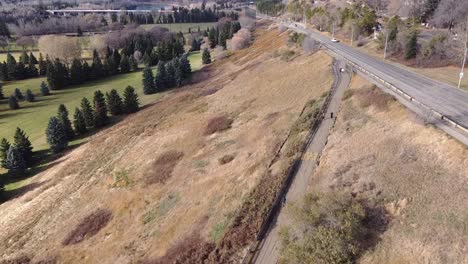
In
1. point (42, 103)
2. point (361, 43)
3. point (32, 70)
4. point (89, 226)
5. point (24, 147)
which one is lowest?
point (42, 103)

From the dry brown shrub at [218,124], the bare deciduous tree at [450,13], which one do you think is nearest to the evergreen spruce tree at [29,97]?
the dry brown shrub at [218,124]

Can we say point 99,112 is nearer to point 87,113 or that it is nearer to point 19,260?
point 87,113

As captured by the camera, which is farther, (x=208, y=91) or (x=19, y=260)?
(x=208, y=91)

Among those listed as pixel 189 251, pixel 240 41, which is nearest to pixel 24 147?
pixel 189 251

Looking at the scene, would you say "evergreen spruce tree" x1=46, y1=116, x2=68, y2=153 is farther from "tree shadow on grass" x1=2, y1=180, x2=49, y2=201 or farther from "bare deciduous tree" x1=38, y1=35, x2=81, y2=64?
"bare deciduous tree" x1=38, y1=35, x2=81, y2=64

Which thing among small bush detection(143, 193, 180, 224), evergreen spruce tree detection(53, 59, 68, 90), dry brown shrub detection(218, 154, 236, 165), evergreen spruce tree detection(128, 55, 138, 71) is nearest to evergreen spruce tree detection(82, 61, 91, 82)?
evergreen spruce tree detection(53, 59, 68, 90)

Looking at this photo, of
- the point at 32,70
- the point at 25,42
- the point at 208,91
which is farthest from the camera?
the point at 25,42

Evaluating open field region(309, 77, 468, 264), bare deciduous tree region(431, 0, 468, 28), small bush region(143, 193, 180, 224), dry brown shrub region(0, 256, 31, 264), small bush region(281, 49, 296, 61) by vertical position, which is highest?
bare deciduous tree region(431, 0, 468, 28)
